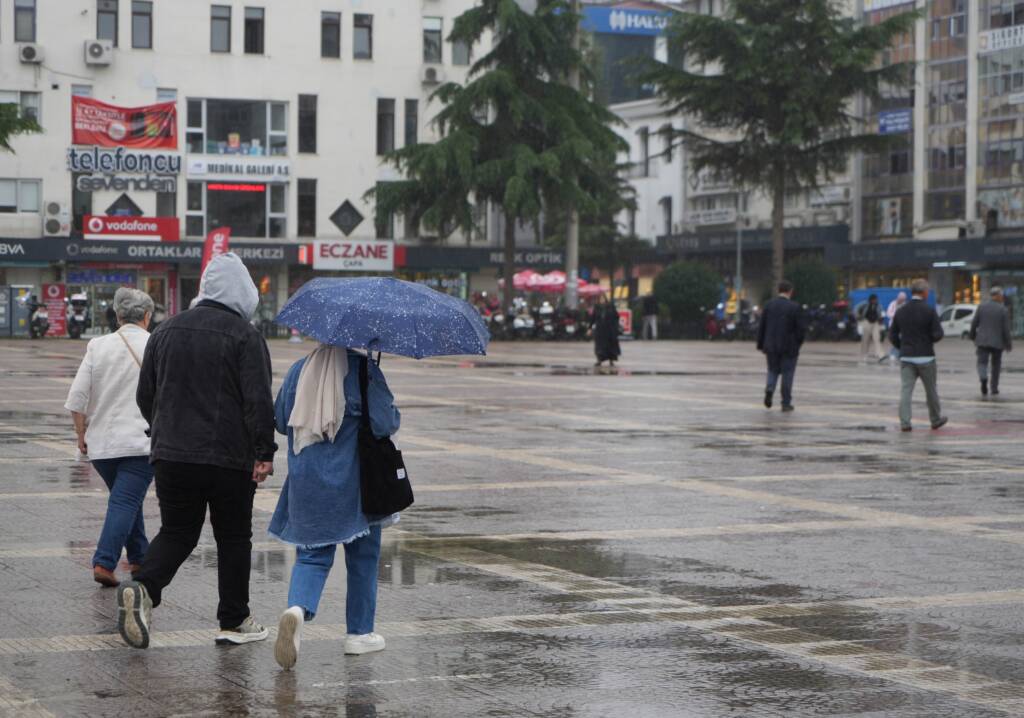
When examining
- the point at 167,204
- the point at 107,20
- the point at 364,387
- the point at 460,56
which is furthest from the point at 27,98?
the point at 364,387

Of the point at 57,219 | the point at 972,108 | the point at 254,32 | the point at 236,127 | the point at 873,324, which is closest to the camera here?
the point at 873,324

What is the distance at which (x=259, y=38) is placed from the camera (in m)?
64.6

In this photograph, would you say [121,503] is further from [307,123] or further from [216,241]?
[307,123]

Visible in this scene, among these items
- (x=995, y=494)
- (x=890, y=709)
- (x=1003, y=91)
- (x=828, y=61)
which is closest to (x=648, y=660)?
(x=890, y=709)

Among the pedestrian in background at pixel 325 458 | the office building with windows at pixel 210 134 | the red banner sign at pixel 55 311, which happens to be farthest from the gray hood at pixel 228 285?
the red banner sign at pixel 55 311

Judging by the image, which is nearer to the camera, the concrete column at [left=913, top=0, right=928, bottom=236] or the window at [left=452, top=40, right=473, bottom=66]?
the window at [left=452, top=40, right=473, bottom=66]

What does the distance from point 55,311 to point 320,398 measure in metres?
52.9

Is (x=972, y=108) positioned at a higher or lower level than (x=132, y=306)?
higher

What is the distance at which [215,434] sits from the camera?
294 inches

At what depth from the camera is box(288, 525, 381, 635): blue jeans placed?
7.16 m

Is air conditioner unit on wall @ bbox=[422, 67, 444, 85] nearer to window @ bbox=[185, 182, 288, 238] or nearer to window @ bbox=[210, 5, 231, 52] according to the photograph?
window @ bbox=[185, 182, 288, 238]

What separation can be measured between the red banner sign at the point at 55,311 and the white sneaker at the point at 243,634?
5206 centimetres

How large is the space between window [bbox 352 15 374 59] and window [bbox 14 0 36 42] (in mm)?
11611

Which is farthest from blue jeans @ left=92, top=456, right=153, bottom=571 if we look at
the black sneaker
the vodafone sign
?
the vodafone sign
